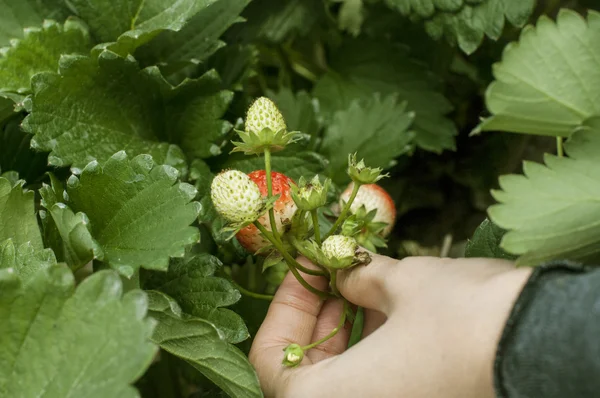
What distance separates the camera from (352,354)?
58 centimetres

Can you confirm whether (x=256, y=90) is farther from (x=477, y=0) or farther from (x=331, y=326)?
(x=331, y=326)

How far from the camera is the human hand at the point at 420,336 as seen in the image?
1.68 ft

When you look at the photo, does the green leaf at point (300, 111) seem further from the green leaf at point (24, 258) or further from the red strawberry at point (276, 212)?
the green leaf at point (24, 258)

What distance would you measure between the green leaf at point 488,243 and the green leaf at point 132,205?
33 cm

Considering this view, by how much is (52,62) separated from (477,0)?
595 mm

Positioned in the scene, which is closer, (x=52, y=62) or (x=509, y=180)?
(x=509, y=180)

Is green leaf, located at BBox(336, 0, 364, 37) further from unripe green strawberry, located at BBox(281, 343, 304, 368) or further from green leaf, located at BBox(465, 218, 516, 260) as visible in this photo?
unripe green strawberry, located at BBox(281, 343, 304, 368)

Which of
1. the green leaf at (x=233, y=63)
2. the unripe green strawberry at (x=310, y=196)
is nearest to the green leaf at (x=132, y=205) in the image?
the unripe green strawberry at (x=310, y=196)

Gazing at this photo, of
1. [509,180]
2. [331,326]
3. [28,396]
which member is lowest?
[331,326]

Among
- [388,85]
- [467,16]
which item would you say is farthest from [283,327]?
[388,85]

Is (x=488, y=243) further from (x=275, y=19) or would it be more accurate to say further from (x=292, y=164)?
(x=275, y=19)

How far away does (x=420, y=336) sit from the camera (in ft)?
1.78

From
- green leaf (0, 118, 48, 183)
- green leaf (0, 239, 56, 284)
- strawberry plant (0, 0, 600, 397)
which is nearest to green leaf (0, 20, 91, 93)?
strawberry plant (0, 0, 600, 397)

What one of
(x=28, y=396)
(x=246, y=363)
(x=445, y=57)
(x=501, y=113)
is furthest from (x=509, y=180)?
(x=445, y=57)
